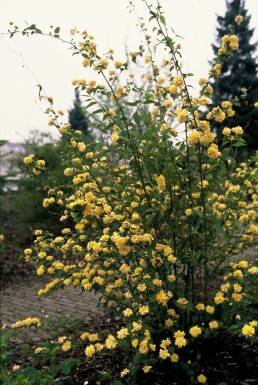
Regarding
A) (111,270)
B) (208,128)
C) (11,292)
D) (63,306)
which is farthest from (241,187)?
(11,292)

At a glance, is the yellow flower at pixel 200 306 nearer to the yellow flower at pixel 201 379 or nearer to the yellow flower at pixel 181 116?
the yellow flower at pixel 201 379

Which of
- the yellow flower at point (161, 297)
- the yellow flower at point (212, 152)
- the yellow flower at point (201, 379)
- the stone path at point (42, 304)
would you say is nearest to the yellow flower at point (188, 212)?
the yellow flower at point (212, 152)

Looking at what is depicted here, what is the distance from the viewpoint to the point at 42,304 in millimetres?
5320

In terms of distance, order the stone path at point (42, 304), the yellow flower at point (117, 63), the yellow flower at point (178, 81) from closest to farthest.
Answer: the yellow flower at point (178, 81), the yellow flower at point (117, 63), the stone path at point (42, 304)

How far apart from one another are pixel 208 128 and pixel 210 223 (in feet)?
2.09

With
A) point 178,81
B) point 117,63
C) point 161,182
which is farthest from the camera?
point 117,63

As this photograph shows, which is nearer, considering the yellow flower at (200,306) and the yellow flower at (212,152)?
the yellow flower at (212,152)

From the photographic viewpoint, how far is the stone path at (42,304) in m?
4.75

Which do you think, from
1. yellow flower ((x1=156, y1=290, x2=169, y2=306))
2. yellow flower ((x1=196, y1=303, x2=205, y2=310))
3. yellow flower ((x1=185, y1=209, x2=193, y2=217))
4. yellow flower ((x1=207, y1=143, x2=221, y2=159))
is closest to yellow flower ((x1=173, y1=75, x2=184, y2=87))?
yellow flower ((x1=207, y1=143, x2=221, y2=159))

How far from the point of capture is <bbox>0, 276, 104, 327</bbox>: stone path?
4.75 meters

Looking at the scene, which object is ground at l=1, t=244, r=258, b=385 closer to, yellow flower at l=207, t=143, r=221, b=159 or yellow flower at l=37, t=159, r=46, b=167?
yellow flower at l=37, t=159, r=46, b=167

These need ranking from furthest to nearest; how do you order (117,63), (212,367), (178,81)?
(212,367) < (117,63) < (178,81)

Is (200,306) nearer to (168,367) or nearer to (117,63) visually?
(168,367)

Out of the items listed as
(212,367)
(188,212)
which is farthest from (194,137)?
(212,367)
